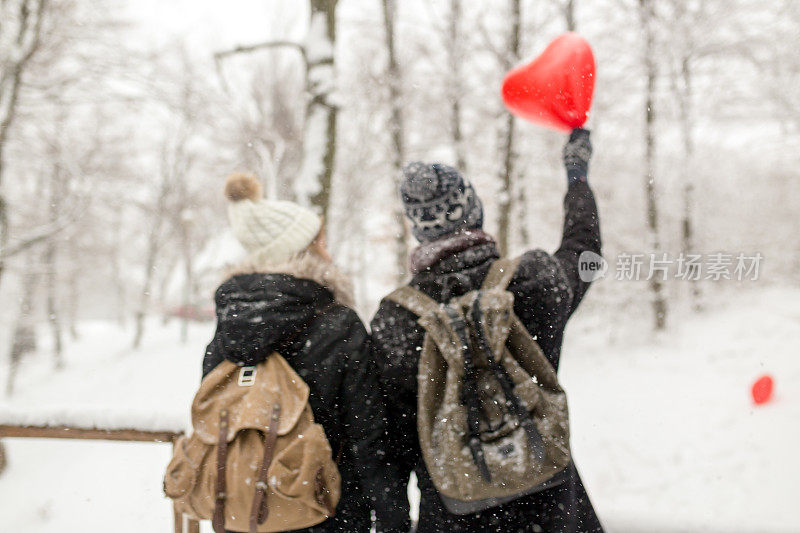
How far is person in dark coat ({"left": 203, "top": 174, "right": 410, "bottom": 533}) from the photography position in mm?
1604

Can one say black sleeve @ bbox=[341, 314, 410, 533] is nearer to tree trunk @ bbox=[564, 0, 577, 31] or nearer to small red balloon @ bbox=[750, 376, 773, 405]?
small red balloon @ bbox=[750, 376, 773, 405]

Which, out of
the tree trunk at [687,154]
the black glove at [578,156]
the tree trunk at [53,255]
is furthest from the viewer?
the tree trunk at [687,154]

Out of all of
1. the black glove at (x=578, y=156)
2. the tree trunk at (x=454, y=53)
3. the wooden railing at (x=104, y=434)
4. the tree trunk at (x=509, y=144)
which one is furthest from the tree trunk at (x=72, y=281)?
the black glove at (x=578, y=156)

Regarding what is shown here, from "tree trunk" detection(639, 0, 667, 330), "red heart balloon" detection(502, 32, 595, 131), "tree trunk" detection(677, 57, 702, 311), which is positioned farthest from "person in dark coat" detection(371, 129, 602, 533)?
"tree trunk" detection(677, 57, 702, 311)

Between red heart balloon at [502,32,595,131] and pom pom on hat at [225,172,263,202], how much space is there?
1.10 metres

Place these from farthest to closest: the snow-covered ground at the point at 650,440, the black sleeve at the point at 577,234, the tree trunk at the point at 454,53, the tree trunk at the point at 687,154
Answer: the tree trunk at the point at 687,154 → the tree trunk at the point at 454,53 → the snow-covered ground at the point at 650,440 → the black sleeve at the point at 577,234

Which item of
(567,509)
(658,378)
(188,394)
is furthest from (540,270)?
(188,394)

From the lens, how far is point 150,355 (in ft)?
65.6

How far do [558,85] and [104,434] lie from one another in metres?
2.46

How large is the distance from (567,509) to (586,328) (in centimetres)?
1460

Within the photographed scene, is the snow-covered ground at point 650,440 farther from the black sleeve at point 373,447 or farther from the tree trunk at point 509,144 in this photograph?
the tree trunk at point 509,144

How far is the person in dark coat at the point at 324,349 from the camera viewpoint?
5.26 feet

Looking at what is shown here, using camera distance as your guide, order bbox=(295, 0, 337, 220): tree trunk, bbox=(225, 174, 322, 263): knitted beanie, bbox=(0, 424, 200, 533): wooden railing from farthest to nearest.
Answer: bbox=(295, 0, 337, 220): tree trunk → bbox=(0, 424, 200, 533): wooden railing → bbox=(225, 174, 322, 263): knitted beanie

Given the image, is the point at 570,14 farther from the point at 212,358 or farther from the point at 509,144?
the point at 212,358
